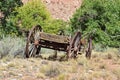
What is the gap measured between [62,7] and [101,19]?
3731cm

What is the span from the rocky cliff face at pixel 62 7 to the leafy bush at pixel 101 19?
103 ft

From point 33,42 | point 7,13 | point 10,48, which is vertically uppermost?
point 7,13

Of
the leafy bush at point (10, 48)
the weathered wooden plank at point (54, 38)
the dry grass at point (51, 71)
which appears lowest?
the dry grass at point (51, 71)

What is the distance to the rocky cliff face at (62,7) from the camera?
236 ft

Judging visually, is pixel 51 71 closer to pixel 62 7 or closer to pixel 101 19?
pixel 101 19

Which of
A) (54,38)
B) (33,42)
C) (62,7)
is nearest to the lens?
(54,38)

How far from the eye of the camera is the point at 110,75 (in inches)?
479

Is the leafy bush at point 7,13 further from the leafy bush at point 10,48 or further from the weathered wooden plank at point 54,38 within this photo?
the weathered wooden plank at point 54,38

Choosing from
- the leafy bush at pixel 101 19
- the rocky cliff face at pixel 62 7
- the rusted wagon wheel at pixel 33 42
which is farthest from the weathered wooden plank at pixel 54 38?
Result: the rocky cliff face at pixel 62 7

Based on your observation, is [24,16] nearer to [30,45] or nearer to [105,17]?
[105,17]

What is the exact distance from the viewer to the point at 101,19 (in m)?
37.9

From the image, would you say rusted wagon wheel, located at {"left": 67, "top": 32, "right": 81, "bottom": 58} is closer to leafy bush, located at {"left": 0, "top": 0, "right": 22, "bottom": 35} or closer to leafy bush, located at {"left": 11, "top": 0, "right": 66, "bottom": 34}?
leafy bush, located at {"left": 0, "top": 0, "right": 22, "bottom": 35}

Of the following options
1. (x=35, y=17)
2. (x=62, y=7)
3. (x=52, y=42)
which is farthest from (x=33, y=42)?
(x=62, y=7)

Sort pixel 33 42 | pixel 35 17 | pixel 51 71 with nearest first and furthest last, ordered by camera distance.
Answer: pixel 51 71 < pixel 33 42 < pixel 35 17
